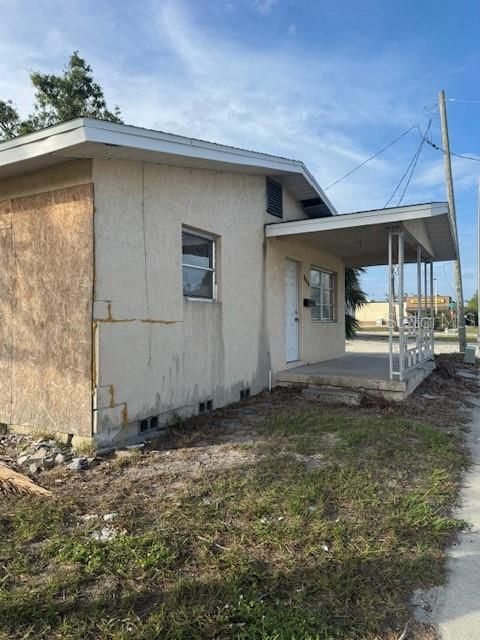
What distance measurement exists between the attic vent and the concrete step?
11.3 ft

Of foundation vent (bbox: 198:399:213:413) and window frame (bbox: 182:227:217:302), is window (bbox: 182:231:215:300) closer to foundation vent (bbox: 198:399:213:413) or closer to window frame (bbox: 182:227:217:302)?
window frame (bbox: 182:227:217:302)

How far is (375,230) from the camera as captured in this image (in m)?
7.95

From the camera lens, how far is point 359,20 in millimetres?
10750

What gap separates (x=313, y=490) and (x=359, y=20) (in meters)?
11.3

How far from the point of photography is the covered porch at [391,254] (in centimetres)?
719

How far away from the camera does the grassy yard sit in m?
2.20

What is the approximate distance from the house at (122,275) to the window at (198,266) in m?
0.03

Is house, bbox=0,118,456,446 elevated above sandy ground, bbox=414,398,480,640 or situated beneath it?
elevated above

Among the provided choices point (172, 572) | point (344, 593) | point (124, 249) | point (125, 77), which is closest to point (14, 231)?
point (124, 249)

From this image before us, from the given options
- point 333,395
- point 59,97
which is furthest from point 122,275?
point 59,97

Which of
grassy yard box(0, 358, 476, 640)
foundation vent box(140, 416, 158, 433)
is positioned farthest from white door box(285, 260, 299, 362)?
grassy yard box(0, 358, 476, 640)

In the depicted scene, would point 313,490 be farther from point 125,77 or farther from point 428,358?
point 125,77

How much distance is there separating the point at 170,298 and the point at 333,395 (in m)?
3.23

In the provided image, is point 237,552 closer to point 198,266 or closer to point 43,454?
point 43,454
